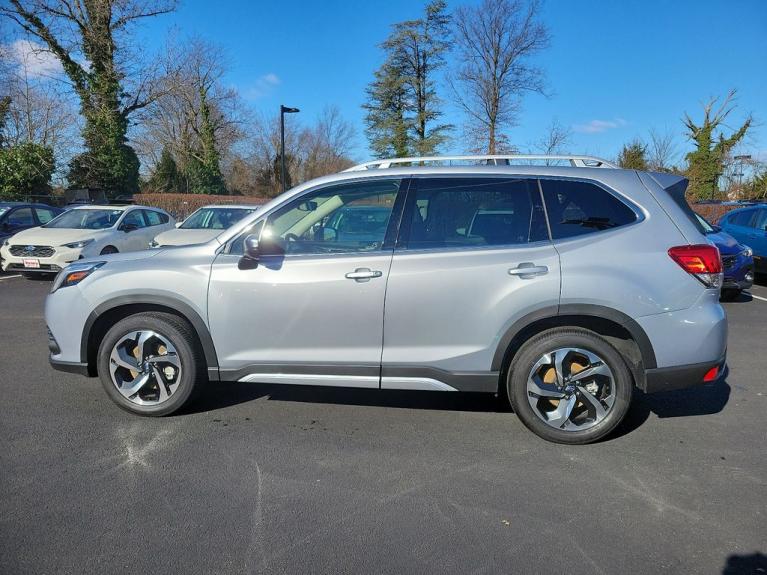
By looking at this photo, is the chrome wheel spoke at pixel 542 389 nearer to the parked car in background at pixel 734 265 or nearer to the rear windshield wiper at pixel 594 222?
the rear windshield wiper at pixel 594 222

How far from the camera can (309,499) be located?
2896mm

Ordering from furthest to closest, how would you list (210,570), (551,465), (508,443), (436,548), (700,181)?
(700,181) < (508,443) < (551,465) < (436,548) < (210,570)

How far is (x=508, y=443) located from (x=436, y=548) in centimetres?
125

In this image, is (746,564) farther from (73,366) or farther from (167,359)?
(73,366)

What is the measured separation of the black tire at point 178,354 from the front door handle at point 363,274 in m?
1.25

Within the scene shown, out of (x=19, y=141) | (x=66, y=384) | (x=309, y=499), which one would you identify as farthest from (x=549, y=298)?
(x=19, y=141)

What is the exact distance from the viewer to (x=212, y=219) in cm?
1188

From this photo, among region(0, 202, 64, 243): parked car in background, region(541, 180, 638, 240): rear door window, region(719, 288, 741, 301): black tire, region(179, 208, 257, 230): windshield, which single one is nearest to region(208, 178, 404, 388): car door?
region(541, 180, 638, 240): rear door window

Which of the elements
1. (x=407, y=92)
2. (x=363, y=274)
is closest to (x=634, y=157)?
(x=407, y=92)

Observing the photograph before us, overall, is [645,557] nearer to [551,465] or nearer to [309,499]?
[551,465]

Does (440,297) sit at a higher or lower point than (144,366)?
higher

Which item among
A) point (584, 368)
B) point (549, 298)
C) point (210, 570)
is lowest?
point (210, 570)

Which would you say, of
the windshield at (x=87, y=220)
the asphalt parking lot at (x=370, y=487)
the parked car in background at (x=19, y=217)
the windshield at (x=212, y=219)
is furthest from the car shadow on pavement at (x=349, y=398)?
the parked car in background at (x=19, y=217)

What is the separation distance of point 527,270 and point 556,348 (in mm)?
544
